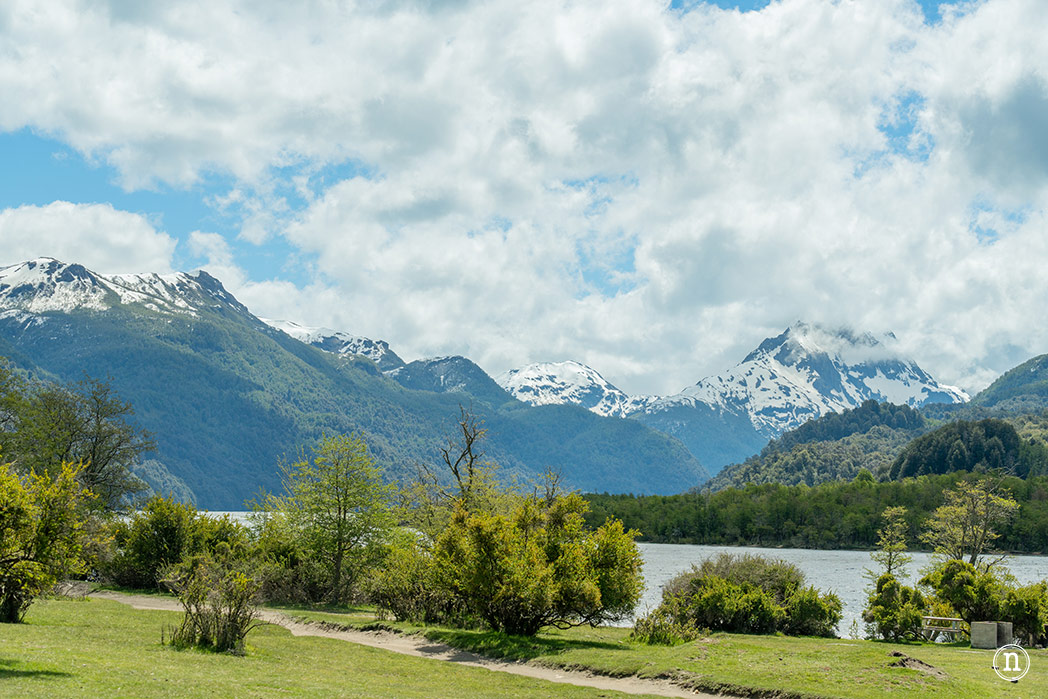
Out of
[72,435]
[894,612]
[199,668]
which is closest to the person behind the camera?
[199,668]

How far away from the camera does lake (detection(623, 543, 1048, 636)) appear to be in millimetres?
65575

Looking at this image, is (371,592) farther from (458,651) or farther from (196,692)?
(196,692)

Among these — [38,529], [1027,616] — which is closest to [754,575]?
[1027,616]

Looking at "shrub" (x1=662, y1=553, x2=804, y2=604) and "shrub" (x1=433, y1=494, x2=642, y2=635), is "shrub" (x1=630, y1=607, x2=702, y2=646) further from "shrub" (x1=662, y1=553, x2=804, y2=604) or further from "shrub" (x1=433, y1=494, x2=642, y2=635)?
"shrub" (x1=662, y1=553, x2=804, y2=604)

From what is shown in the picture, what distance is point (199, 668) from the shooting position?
21.5 metres

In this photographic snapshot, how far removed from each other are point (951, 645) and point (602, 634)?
15497 millimetres

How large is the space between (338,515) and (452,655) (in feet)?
62.2

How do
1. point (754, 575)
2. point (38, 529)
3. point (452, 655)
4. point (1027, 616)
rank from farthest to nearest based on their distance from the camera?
point (754, 575) → point (1027, 616) → point (452, 655) → point (38, 529)

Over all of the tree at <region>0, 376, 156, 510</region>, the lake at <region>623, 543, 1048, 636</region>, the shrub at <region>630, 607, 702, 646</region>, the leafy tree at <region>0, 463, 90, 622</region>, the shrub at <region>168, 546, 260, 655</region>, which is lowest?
the lake at <region>623, 543, 1048, 636</region>

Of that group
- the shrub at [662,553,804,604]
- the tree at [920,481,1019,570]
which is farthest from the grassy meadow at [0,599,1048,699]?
the tree at [920,481,1019,570]

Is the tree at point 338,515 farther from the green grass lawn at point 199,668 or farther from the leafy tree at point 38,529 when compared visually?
the leafy tree at point 38,529

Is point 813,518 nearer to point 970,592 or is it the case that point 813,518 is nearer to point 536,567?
point 970,592

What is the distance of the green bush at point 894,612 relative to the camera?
39.4 m

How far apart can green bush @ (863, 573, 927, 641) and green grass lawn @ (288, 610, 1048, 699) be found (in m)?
2.50
